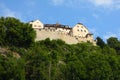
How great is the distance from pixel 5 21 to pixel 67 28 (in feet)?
147

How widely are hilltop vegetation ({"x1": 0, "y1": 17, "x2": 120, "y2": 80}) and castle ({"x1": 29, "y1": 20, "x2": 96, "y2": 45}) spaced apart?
578 centimetres

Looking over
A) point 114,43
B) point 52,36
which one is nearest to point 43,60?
point 52,36

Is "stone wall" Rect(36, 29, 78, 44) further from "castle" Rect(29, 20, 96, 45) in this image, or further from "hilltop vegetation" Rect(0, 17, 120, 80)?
"hilltop vegetation" Rect(0, 17, 120, 80)

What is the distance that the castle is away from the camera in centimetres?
10675

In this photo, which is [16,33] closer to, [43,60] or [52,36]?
[43,60]

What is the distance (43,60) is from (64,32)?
152 ft

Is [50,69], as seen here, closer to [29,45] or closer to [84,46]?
[29,45]

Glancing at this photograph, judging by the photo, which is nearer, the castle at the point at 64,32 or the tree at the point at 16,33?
the tree at the point at 16,33

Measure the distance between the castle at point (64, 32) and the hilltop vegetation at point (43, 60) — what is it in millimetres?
5781

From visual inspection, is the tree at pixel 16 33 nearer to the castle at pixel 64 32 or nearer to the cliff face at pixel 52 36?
the cliff face at pixel 52 36

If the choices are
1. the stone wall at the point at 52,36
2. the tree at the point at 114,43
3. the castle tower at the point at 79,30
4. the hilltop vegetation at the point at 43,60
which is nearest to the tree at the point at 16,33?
the hilltop vegetation at the point at 43,60

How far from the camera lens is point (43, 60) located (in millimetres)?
79000

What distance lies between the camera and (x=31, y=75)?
75250mm

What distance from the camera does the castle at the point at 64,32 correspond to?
106750 mm
